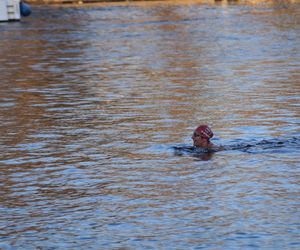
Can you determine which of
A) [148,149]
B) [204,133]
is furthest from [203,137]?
[148,149]

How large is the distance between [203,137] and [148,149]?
0.91m

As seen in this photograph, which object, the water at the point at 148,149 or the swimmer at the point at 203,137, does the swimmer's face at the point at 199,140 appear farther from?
the water at the point at 148,149

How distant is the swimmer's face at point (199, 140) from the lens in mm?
14797

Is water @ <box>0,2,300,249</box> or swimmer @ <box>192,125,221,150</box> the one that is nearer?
water @ <box>0,2,300,249</box>

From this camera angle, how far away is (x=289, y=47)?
34062 mm

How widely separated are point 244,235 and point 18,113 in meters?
10.1

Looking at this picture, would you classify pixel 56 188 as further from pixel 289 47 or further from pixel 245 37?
pixel 245 37

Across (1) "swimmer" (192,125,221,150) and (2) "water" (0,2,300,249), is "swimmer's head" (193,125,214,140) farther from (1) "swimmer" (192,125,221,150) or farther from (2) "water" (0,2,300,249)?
(2) "water" (0,2,300,249)

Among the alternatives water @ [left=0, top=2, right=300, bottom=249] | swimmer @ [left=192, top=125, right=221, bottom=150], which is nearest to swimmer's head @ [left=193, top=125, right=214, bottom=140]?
swimmer @ [left=192, top=125, right=221, bottom=150]

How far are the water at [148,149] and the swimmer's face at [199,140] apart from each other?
0.24 m

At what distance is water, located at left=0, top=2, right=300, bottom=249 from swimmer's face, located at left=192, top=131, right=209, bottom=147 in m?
0.24

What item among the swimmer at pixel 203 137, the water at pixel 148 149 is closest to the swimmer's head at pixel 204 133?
the swimmer at pixel 203 137

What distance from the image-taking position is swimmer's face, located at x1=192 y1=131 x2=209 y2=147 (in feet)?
48.5

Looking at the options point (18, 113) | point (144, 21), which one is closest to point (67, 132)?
point (18, 113)
